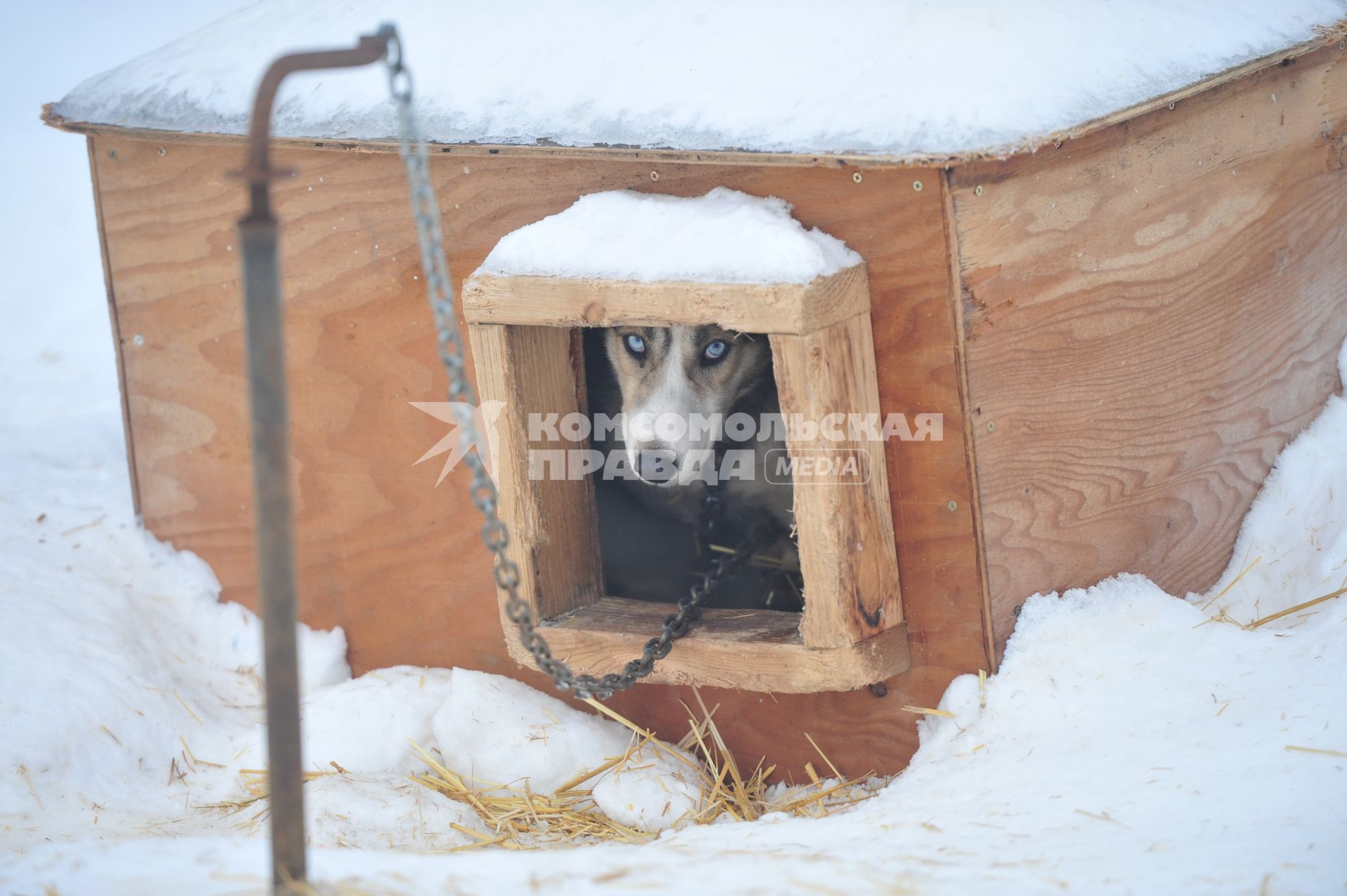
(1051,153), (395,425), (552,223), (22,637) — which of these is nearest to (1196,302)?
(1051,153)

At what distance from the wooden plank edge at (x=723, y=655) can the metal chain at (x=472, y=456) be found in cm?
4

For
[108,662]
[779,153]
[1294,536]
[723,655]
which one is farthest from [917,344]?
[108,662]

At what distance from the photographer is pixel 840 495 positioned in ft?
6.88

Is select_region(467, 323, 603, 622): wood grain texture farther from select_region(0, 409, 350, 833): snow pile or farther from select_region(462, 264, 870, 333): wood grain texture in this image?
select_region(0, 409, 350, 833): snow pile

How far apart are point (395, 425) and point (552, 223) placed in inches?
27.9

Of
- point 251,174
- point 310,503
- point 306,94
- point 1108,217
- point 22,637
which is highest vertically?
point 306,94

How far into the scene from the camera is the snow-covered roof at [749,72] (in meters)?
2.02

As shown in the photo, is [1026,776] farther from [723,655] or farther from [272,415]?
[272,415]

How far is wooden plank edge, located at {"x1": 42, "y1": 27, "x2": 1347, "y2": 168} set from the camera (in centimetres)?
192

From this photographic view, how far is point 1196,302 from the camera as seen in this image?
2.48 meters

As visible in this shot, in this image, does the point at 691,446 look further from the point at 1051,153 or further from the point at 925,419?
the point at 1051,153

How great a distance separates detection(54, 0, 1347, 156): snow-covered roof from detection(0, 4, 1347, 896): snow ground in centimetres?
96

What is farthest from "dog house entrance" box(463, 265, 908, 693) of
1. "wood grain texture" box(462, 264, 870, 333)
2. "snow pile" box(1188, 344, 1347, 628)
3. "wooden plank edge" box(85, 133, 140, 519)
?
"wooden plank edge" box(85, 133, 140, 519)

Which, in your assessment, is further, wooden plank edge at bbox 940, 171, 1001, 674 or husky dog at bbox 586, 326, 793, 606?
husky dog at bbox 586, 326, 793, 606
